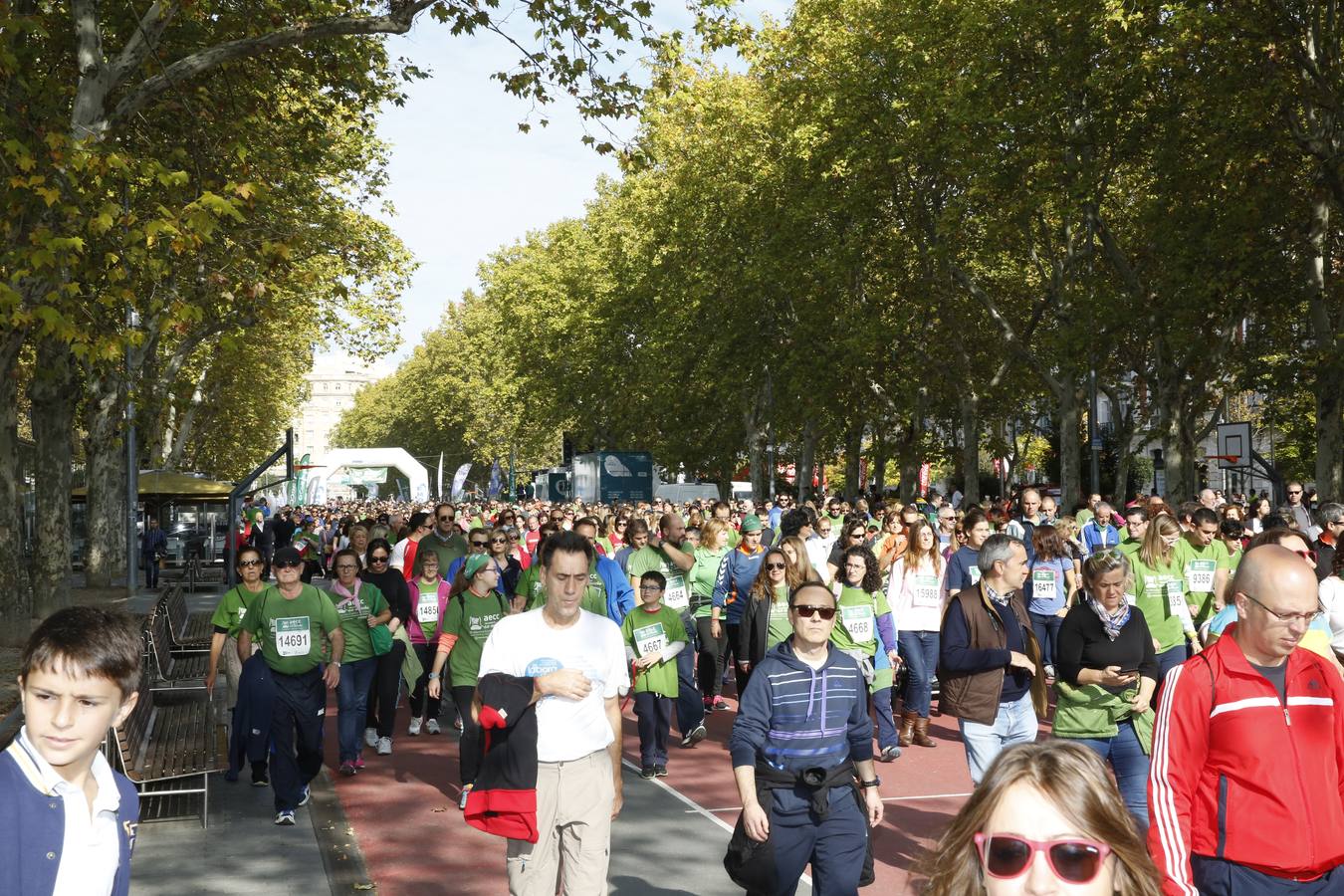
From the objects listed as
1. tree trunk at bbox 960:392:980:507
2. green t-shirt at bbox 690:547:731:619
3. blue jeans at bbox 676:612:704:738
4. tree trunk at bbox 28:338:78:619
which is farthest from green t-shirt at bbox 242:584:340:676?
tree trunk at bbox 960:392:980:507

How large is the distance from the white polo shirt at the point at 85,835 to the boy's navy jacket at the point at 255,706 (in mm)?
6244

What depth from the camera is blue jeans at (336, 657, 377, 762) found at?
35.1ft

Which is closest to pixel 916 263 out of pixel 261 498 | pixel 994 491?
pixel 261 498

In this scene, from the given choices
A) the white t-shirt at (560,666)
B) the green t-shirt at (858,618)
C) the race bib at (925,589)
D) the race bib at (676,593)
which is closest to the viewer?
the white t-shirt at (560,666)

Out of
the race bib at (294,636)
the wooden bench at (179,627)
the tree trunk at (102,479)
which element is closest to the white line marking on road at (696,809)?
the race bib at (294,636)

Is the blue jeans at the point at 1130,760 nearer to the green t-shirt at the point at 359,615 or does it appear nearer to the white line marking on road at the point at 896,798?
Answer: the white line marking on road at the point at 896,798

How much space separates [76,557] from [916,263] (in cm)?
2261

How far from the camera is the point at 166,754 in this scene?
9.11 m

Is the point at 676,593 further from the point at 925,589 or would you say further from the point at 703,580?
the point at 925,589

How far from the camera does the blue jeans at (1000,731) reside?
694 centimetres

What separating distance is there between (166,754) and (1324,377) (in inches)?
778

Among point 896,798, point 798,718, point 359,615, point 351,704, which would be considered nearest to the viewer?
point 798,718

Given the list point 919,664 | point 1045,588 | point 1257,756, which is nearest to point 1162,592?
point 1045,588

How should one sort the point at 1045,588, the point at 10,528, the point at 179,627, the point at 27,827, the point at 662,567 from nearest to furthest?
1. the point at 27,827
2. the point at 1045,588
3. the point at 662,567
4. the point at 10,528
5. the point at 179,627
